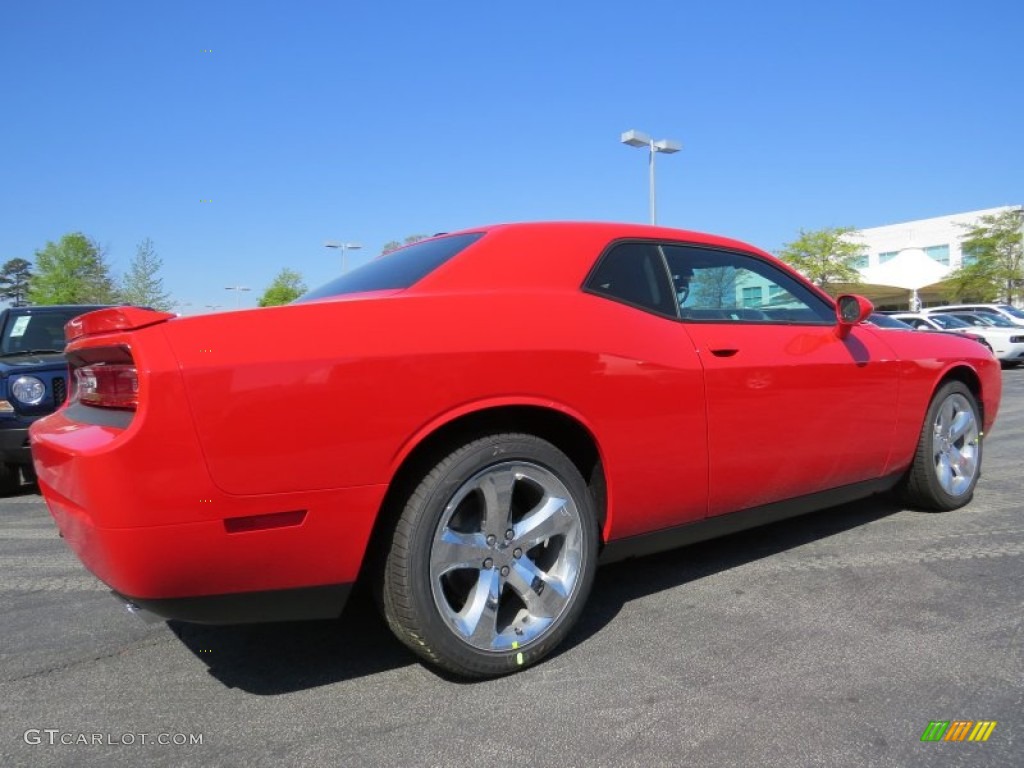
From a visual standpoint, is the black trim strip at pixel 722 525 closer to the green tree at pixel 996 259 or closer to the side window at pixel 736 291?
the side window at pixel 736 291

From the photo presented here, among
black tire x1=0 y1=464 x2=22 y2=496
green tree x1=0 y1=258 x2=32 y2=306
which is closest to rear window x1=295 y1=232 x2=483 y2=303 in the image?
black tire x1=0 y1=464 x2=22 y2=496

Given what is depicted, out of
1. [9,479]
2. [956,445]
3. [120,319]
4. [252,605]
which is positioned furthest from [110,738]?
[9,479]

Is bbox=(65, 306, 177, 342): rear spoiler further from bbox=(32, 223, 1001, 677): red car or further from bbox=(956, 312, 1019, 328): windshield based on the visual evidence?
bbox=(956, 312, 1019, 328): windshield

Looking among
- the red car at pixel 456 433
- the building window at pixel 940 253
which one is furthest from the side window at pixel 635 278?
the building window at pixel 940 253

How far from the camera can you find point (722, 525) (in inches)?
118

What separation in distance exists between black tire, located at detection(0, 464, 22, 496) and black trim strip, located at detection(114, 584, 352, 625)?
15.2 feet

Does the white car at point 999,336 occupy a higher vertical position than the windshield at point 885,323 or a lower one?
lower

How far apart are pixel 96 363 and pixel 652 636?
2.11 meters

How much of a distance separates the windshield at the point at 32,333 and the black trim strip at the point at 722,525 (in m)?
5.95

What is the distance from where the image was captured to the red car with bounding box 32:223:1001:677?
6.28 feet

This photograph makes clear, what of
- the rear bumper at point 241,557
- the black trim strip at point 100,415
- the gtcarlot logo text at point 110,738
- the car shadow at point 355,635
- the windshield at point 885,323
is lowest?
the car shadow at point 355,635

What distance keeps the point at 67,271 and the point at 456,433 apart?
153 ft

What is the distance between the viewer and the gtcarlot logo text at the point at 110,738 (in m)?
2.01

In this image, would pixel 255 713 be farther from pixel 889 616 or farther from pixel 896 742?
pixel 889 616
